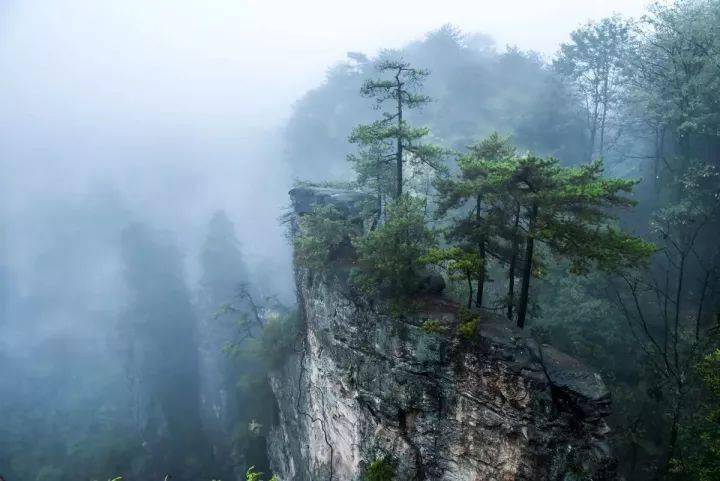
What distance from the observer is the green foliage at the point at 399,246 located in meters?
16.8

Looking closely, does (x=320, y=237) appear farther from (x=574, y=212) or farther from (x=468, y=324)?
(x=574, y=212)

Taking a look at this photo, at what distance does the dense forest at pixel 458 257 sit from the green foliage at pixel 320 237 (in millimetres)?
117

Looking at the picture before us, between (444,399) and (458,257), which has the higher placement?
→ (458,257)

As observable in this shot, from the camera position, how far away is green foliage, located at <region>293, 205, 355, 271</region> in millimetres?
21531

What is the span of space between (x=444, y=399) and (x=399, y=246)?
6.47m

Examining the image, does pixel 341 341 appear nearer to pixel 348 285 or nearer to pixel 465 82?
pixel 348 285

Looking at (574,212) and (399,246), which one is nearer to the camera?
(574,212)

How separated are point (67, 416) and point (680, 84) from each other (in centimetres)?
6301

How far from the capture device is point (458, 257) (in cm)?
1458

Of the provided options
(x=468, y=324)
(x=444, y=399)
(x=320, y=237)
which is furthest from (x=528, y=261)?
(x=320, y=237)

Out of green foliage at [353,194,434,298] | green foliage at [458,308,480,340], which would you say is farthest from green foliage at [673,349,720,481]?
green foliage at [353,194,434,298]

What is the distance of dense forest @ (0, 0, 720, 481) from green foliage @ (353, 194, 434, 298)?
0.09 m

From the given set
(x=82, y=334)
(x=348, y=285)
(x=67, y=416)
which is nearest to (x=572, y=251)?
(x=348, y=285)

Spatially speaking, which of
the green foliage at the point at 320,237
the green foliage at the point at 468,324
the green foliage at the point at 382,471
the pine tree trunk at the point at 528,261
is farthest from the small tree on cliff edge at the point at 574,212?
the green foliage at the point at 382,471
